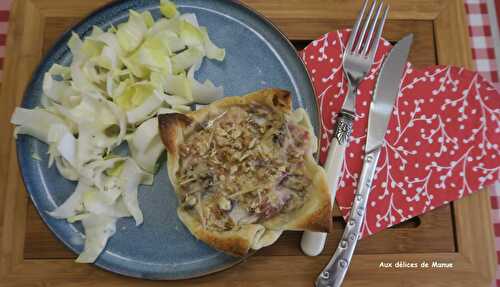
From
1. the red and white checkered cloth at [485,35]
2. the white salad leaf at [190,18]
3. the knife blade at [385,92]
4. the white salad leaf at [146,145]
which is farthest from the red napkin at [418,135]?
the white salad leaf at [146,145]

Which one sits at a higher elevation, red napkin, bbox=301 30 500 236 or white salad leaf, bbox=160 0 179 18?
white salad leaf, bbox=160 0 179 18

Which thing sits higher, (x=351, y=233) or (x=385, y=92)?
(x=385, y=92)

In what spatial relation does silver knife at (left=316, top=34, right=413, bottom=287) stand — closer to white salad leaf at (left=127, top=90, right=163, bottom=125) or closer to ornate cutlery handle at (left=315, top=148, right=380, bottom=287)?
ornate cutlery handle at (left=315, top=148, right=380, bottom=287)

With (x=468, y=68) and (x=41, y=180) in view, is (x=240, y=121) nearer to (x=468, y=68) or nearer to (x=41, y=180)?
(x=41, y=180)

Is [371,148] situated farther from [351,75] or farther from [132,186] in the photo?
[132,186]

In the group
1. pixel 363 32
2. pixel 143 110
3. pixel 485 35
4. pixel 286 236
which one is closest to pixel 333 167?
pixel 286 236

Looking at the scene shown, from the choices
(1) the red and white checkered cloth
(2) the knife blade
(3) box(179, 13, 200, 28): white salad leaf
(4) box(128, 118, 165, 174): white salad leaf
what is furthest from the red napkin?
(4) box(128, 118, 165, 174): white salad leaf
